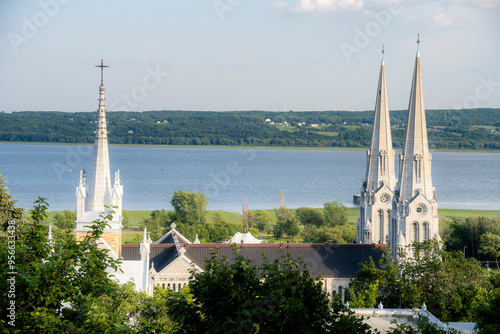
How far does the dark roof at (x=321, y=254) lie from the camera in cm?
4500

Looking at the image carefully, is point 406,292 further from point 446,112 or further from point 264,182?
point 264,182

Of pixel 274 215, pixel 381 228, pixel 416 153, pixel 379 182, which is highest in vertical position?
pixel 416 153

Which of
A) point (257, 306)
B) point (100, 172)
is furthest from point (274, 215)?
point (257, 306)

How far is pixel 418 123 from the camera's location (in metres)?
44.9

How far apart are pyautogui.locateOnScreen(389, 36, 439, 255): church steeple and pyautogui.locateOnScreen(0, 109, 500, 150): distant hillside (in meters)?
78.4

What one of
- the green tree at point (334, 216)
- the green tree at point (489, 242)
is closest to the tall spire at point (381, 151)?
the green tree at point (489, 242)

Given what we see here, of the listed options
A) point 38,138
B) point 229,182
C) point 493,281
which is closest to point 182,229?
point 493,281

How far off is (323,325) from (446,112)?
141042mm

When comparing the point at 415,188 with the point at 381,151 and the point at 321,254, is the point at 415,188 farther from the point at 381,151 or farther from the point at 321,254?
the point at 321,254

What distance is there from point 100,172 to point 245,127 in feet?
451

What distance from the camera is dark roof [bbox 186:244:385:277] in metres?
45.0

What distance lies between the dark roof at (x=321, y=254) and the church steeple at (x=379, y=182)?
12.3ft

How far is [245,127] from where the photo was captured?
17212 cm

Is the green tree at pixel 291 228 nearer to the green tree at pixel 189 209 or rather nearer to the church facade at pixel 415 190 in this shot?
the green tree at pixel 189 209
